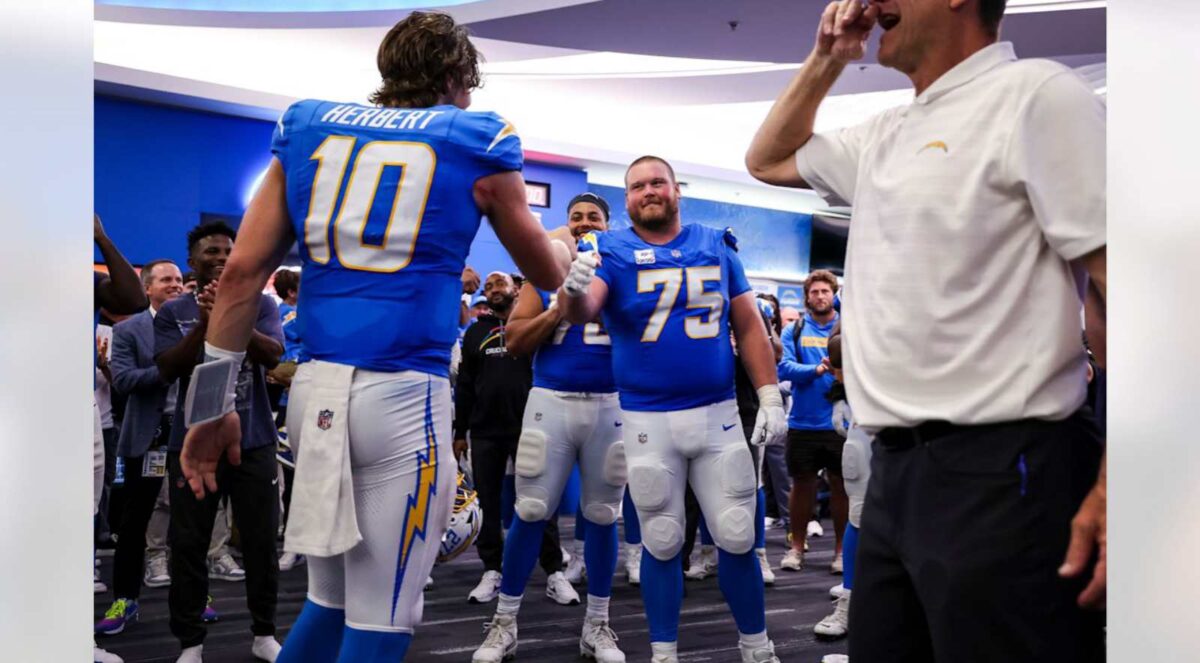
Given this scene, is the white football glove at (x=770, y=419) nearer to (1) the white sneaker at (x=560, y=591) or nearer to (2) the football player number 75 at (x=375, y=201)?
(2) the football player number 75 at (x=375, y=201)

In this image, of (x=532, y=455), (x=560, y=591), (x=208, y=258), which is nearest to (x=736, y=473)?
(x=532, y=455)

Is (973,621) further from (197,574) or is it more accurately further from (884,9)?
(197,574)

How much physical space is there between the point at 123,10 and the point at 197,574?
24.4 feet

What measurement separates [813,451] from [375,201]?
16.7ft

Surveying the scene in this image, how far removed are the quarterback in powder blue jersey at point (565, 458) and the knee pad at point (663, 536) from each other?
2.16ft

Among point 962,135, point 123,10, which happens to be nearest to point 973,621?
point 962,135

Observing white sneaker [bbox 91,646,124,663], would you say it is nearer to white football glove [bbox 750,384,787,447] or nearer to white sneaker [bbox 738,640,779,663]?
white sneaker [bbox 738,640,779,663]

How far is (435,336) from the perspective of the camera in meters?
2.40

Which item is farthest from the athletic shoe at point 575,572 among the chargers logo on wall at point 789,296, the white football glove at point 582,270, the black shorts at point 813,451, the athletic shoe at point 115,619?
the chargers logo on wall at point 789,296

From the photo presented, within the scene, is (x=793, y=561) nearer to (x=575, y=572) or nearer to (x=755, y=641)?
(x=575, y=572)

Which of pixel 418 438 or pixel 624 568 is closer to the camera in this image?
pixel 418 438

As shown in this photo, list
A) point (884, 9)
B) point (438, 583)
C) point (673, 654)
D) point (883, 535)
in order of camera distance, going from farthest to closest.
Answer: point (438, 583), point (673, 654), point (884, 9), point (883, 535)
